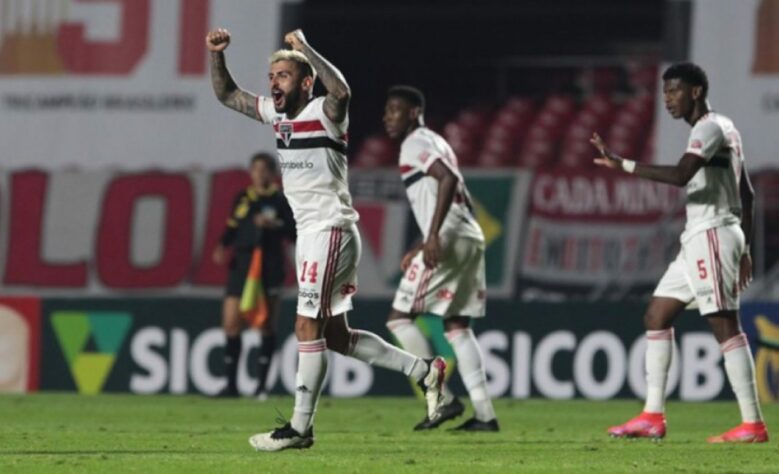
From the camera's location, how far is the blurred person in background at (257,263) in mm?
15156

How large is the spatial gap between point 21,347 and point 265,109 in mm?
7665

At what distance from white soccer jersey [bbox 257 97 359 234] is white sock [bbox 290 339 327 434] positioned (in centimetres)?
57

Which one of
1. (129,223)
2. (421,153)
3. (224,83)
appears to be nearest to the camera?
(224,83)

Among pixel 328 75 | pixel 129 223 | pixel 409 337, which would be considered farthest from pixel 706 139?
pixel 129 223

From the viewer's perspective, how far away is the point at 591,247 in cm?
1831

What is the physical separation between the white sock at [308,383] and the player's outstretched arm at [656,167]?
5.88 ft

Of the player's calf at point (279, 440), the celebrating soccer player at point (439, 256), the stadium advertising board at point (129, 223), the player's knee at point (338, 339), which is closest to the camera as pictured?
the player's calf at point (279, 440)

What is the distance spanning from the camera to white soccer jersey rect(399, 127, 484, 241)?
11211 mm

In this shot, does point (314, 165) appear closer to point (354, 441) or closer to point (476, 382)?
point (354, 441)

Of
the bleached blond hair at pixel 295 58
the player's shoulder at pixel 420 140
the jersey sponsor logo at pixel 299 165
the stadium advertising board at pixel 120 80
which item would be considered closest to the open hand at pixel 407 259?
the player's shoulder at pixel 420 140

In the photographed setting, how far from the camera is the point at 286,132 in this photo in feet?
29.7

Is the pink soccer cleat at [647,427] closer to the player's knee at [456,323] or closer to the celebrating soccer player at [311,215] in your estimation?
the player's knee at [456,323]

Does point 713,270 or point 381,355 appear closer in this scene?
point 381,355

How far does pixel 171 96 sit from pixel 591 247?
4.52 m
